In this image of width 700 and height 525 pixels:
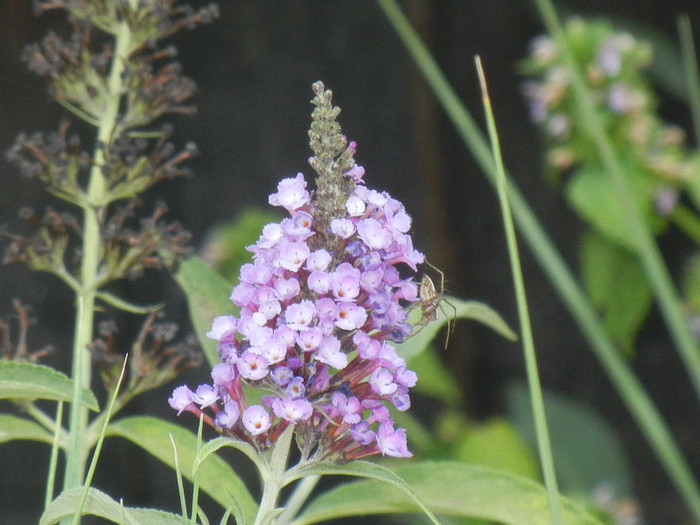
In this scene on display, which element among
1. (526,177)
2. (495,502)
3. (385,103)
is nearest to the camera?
(495,502)

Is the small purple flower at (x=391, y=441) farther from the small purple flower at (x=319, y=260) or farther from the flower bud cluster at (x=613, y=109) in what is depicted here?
the flower bud cluster at (x=613, y=109)

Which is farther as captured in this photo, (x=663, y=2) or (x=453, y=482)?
(x=663, y=2)

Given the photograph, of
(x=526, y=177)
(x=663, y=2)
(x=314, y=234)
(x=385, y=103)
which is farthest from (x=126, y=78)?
(x=663, y=2)

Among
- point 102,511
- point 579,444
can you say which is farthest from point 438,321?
point 579,444

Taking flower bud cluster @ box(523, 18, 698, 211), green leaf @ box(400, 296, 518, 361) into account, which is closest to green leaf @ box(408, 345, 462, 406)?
flower bud cluster @ box(523, 18, 698, 211)

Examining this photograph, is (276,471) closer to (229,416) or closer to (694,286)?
(229,416)

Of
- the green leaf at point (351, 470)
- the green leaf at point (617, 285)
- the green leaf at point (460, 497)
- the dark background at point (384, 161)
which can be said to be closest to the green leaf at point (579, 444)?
the dark background at point (384, 161)

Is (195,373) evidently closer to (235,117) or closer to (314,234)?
(235,117)
